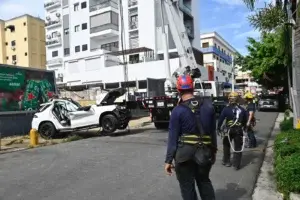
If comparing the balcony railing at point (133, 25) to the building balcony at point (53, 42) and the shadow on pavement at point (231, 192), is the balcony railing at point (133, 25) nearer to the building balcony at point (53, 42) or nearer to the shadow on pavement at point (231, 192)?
the building balcony at point (53, 42)

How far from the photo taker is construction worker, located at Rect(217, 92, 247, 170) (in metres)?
7.96

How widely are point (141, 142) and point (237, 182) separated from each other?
597 centimetres

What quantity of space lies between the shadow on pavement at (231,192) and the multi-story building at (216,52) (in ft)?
186

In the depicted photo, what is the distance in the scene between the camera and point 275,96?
111ft

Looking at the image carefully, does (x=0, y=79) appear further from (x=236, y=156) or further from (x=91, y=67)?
(x=91, y=67)

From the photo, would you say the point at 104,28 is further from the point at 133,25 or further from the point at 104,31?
the point at 133,25

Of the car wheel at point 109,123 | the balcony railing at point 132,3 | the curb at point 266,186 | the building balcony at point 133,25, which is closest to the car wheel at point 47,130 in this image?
the car wheel at point 109,123

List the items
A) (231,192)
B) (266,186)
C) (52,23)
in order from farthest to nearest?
1. (52,23)
2. (266,186)
3. (231,192)

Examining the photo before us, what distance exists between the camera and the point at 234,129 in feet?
26.3

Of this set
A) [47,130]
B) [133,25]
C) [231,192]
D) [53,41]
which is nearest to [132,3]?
[133,25]

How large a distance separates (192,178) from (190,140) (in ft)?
1.54

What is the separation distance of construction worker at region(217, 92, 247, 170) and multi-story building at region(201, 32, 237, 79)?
5482cm

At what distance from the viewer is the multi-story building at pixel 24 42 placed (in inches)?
2633

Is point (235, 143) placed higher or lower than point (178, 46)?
lower
